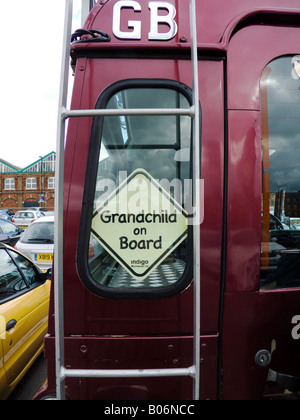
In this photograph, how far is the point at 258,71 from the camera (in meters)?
1.42

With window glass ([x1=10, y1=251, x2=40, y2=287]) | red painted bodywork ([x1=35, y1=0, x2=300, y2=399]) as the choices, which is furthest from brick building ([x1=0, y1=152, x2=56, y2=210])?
red painted bodywork ([x1=35, y1=0, x2=300, y2=399])

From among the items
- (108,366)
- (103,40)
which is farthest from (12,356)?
(103,40)

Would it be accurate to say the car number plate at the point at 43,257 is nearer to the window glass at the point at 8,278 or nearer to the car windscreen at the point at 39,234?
the car windscreen at the point at 39,234

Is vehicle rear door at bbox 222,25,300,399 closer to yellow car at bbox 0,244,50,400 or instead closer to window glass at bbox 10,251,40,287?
yellow car at bbox 0,244,50,400

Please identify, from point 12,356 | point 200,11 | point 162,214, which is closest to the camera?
point 162,214

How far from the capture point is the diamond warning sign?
127cm

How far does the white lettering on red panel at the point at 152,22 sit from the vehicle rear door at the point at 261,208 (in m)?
0.36

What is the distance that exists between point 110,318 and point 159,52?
1424 millimetres

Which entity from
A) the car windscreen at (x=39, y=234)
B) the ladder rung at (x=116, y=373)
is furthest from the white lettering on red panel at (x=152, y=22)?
the car windscreen at (x=39, y=234)

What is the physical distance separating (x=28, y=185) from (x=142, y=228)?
4872 centimetres

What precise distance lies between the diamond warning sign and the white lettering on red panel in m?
0.80

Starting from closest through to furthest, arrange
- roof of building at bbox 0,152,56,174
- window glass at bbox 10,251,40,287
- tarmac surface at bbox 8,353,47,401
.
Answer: tarmac surface at bbox 8,353,47,401
window glass at bbox 10,251,40,287
roof of building at bbox 0,152,56,174

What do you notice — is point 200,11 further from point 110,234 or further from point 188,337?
point 188,337

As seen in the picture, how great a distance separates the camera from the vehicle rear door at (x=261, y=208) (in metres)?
1.38
